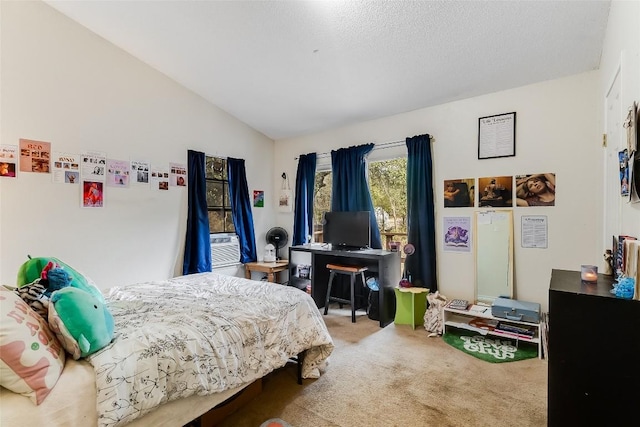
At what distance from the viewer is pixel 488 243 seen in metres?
3.11

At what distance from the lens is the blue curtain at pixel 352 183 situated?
391 centimetres

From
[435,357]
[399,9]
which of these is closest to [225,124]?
[399,9]

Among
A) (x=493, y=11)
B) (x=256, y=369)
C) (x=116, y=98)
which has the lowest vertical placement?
(x=256, y=369)

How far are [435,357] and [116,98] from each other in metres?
3.86

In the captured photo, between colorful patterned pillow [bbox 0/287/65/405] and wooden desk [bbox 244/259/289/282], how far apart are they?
9.63 feet

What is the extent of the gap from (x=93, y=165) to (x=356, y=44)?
268 cm

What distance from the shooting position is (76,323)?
129 centimetres

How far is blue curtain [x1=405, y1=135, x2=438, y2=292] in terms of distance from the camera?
341cm

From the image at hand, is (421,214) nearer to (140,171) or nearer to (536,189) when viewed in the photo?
(536,189)

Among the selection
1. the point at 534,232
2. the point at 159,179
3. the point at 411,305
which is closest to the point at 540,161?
the point at 534,232

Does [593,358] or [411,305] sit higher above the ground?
[593,358]

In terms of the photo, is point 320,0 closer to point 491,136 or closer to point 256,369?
point 491,136

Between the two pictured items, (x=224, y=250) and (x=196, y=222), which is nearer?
(x=196, y=222)

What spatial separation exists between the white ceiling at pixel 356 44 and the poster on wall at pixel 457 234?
130 cm
